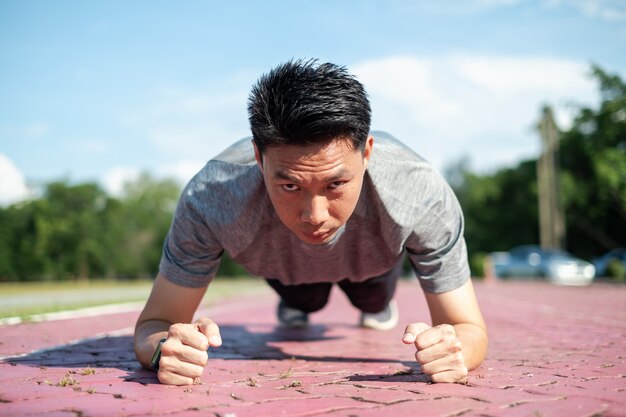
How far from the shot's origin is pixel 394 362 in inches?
141

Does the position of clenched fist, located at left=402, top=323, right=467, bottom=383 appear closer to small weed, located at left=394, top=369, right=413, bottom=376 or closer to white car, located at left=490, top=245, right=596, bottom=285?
small weed, located at left=394, top=369, right=413, bottom=376

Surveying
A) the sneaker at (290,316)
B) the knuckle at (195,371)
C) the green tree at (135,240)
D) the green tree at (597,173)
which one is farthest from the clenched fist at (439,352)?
the green tree at (135,240)

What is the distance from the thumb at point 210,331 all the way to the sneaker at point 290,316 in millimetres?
3207

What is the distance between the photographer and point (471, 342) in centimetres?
293

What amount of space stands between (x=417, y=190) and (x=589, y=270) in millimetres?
22751

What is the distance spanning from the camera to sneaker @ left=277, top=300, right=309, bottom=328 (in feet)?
19.1

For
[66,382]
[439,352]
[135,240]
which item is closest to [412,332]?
[439,352]

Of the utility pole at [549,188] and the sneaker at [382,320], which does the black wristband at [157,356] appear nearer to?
the sneaker at [382,320]

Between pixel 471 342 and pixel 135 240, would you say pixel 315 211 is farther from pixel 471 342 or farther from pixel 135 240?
pixel 135 240

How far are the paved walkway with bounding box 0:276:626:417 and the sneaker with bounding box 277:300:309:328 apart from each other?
607 millimetres

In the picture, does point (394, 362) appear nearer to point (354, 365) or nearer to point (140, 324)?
point (354, 365)

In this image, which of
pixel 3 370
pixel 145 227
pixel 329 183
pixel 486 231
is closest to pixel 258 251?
pixel 329 183

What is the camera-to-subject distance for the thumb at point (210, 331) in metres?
2.53

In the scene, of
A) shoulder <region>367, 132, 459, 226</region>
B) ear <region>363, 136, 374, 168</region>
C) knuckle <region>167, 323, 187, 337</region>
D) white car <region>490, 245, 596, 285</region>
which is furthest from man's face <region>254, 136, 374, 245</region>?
white car <region>490, 245, 596, 285</region>
